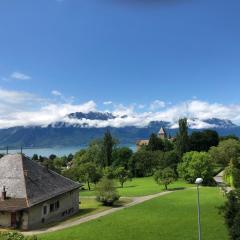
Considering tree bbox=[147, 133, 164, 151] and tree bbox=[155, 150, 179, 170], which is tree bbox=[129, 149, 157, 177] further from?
tree bbox=[147, 133, 164, 151]

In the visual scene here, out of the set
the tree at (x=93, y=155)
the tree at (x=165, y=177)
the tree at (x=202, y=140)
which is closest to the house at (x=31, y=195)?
the tree at (x=165, y=177)

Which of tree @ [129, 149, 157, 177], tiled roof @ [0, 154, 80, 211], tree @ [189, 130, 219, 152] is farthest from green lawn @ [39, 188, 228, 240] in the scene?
tree @ [189, 130, 219, 152]

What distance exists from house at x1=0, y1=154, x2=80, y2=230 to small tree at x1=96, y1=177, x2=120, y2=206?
11.8 ft

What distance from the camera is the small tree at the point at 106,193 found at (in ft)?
187

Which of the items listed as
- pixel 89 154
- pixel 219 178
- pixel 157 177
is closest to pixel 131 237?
pixel 157 177

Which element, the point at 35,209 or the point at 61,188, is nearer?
the point at 35,209

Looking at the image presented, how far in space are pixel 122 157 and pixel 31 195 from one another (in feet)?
284

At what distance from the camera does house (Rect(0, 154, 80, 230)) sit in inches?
1690

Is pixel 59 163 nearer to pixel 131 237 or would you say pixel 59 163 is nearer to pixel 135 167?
pixel 135 167

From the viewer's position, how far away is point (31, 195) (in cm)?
4453

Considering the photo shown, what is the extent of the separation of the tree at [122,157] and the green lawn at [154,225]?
229 feet

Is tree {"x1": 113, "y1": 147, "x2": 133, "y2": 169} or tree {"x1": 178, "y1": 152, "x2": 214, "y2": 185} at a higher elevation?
tree {"x1": 113, "y1": 147, "x2": 133, "y2": 169}

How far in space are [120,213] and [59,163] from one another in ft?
331

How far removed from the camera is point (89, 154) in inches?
5546
